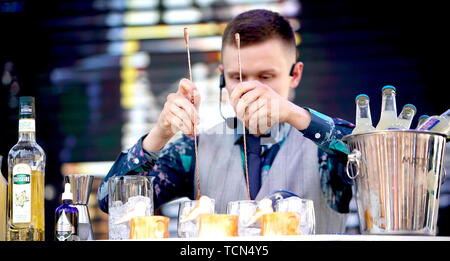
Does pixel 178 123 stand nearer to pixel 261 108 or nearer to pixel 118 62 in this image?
pixel 261 108

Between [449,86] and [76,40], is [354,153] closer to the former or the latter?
[449,86]

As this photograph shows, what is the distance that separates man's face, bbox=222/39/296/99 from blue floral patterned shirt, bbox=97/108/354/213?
0.27 metres

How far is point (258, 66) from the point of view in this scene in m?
2.72

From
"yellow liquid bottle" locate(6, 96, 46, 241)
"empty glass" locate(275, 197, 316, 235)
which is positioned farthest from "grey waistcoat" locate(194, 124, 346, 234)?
"yellow liquid bottle" locate(6, 96, 46, 241)

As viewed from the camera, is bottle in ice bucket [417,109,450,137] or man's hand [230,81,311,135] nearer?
bottle in ice bucket [417,109,450,137]

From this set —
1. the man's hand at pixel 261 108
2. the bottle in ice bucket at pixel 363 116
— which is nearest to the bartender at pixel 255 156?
the man's hand at pixel 261 108

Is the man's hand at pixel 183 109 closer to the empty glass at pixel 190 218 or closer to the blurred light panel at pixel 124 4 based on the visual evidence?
the empty glass at pixel 190 218

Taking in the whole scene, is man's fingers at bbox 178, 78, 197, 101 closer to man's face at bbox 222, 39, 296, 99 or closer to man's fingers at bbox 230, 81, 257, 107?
man's fingers at bbox 230, 81, 257, 107

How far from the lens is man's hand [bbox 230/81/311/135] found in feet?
7.12

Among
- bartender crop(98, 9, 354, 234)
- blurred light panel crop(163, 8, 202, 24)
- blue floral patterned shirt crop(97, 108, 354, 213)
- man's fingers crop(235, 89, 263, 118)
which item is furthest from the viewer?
blurred light panel crop(163, 8, 202, 24)

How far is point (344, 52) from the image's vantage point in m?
3.76

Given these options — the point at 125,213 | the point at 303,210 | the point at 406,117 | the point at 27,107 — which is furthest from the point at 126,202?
the point at 406,117

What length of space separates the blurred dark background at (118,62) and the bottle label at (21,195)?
1.93 metres

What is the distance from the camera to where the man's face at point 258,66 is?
2.72m
